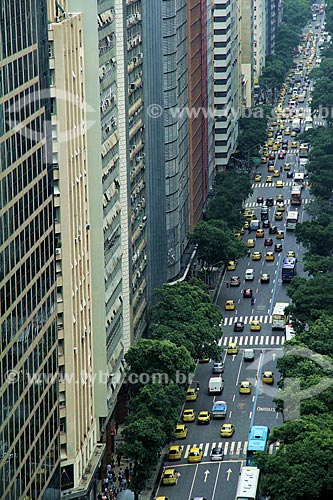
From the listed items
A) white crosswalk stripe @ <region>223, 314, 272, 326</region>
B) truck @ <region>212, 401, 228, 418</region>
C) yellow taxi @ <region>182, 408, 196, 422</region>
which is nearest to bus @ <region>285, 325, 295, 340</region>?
white crosswalk stripe @ <region>223, 314, 272, 326</region>

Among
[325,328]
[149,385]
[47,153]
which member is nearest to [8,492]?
[47,153]

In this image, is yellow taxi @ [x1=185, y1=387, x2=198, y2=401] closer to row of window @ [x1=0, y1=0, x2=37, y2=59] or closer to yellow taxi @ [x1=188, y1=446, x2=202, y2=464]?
yellow taxi @ [x1=188, y1=446, x2=202, y2=464]

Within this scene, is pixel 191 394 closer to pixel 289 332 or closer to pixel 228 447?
pixel 228 447

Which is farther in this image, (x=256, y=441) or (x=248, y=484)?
(x=256, y=441)

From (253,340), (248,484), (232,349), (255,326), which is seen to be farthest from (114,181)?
(255,326)

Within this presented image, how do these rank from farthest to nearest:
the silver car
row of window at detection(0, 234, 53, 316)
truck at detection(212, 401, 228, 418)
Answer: truck at detection(212, 401, 228, 418)
the silver car
row of window at detection(0, 234, 53, 316)

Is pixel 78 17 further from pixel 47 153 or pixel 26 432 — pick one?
pixel 26 432
